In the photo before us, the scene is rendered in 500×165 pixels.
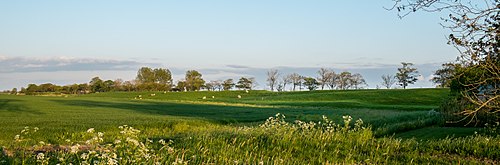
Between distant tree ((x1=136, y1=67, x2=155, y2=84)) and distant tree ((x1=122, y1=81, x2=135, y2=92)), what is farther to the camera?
distant tree ((x1=136, y1=67, x2=155, y2=84))

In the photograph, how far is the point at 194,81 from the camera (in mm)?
128250

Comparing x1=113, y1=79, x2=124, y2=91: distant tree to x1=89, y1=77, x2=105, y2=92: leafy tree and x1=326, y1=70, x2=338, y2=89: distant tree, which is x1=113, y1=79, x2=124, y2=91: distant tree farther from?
x1=326, y1=70, x2=338, y2=89: distant tree

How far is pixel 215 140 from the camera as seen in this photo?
37.1ft

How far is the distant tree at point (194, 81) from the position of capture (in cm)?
12731

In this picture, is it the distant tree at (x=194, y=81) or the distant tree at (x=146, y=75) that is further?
the distant tree at (x=146, y=75)

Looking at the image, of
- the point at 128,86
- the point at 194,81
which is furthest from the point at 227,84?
the point at 128,86

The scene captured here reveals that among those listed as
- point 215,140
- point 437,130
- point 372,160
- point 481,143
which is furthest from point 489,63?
point 437,130

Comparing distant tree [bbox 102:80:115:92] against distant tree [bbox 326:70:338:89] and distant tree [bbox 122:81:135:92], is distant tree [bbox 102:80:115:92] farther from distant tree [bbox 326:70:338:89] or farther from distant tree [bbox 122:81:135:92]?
distant tree [bbox 326:70:338:89]

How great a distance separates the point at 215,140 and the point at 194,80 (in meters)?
119

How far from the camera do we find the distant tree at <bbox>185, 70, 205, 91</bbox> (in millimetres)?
127312

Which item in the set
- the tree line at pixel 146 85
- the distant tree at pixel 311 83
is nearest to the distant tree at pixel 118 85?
the tree line at pixel 146 85

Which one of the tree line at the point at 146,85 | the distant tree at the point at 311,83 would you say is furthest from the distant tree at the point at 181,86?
the distant tree at the point at 311,83

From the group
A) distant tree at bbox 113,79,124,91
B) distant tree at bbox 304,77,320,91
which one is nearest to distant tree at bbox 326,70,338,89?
distant tree at bbox 304,77,320,91

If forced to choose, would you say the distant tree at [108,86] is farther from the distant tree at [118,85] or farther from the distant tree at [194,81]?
the distant tree at [194,81]
